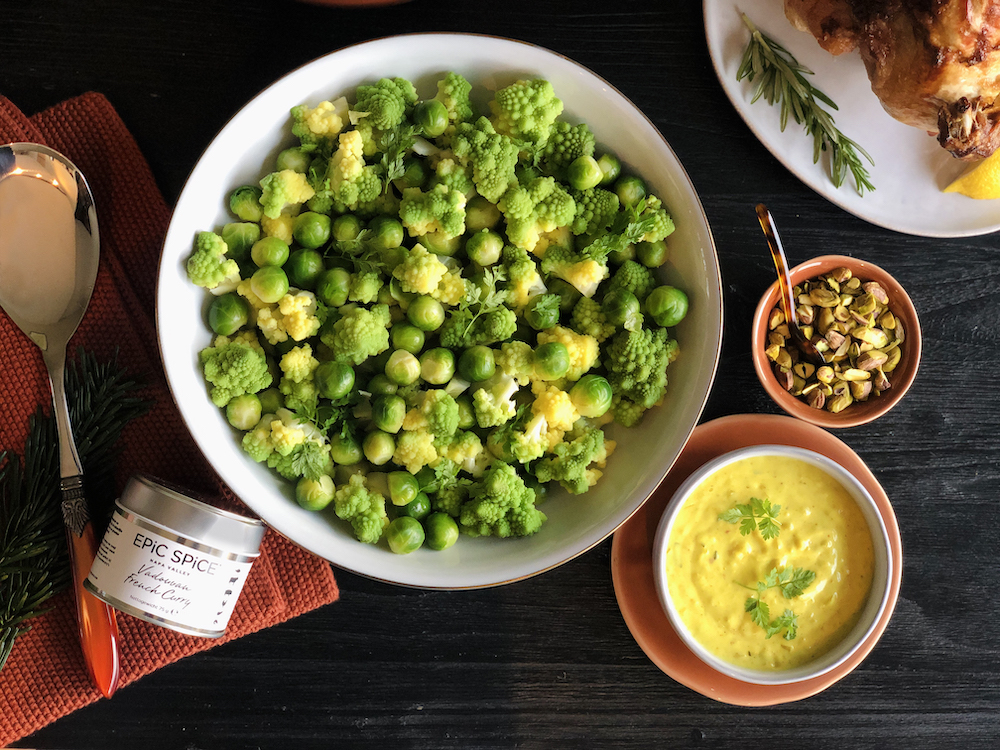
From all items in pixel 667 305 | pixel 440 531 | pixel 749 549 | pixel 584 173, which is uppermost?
pixel 584 173

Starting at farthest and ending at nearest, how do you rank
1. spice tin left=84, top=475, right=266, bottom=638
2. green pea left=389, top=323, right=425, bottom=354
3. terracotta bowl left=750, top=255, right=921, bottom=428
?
terracotta bowl left=750, top=255, right=921, bottom=428 < green pea left=389, top=323, right=425, bottom=354 < spice tin left=84, top=475, right=266, bottom=638

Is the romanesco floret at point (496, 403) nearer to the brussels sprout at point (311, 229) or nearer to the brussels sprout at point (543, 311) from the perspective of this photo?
the brussels sprout at point (543, 311)

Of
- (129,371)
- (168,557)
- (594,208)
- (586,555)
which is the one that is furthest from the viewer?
(586,555)

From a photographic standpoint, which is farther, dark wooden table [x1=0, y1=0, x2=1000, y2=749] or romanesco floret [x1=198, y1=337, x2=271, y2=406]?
dark wooden table [x1=0, y1=0, x2=1000, y2=749]

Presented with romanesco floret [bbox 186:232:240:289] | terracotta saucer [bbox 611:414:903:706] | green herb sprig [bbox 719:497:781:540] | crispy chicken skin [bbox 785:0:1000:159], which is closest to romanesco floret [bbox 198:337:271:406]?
romanesco floret [bbox 186:232:240:289]

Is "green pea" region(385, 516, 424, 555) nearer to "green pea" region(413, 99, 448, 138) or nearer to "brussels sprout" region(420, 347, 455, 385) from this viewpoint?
"brussels sprout" region(420, 347, 455, 385)

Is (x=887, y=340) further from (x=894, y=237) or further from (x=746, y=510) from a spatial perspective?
(x=746, y=510)

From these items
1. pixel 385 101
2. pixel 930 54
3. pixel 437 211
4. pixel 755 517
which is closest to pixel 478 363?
pixel 437 211

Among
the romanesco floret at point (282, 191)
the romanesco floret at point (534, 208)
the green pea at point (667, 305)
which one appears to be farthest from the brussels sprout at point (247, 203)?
the green pea at point (667, 305)

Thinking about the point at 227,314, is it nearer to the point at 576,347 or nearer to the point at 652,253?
→ the point at 576,347
